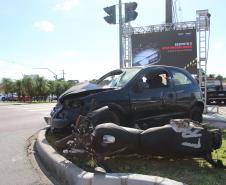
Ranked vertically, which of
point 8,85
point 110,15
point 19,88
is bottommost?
point 19,88

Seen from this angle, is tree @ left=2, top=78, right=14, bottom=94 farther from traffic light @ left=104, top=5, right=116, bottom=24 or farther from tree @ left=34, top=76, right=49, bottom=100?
traffic light @ left=104, top=5, right=116, bottom=24

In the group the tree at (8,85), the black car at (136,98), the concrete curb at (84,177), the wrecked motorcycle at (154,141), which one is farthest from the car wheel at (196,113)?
the tree at (8,85)

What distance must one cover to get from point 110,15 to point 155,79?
7285 mm

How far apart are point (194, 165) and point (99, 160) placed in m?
1.48

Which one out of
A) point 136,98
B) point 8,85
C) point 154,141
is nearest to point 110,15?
point 136,98

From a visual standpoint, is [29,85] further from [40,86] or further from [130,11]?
[130,11]

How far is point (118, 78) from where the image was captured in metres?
7.79

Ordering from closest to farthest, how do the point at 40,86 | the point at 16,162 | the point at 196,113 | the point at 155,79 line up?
the point at 16,162
the point at 155,79
the point at 196,113
the point at 40,86

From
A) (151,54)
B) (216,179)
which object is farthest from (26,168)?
(151,54)

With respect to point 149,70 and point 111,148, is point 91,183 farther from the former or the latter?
point 149,70

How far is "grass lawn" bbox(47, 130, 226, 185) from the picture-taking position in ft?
15.2

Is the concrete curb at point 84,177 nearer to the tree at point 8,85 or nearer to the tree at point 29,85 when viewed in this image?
the tree at point 29,85

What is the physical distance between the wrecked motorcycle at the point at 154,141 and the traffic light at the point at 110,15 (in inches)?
386

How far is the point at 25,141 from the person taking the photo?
8.99 meters
